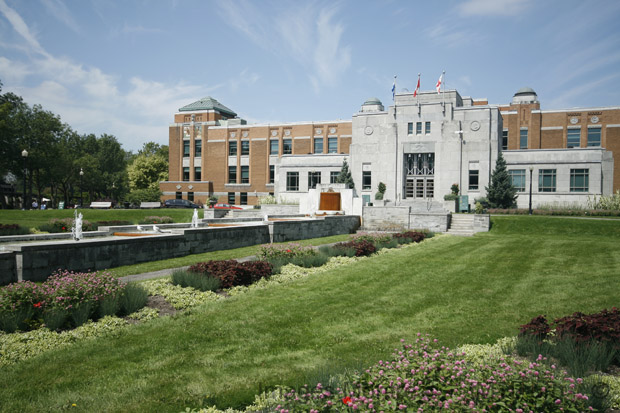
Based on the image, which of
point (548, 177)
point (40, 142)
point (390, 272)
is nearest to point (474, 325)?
point (390, 272)

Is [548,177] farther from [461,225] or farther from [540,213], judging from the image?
[461,225]

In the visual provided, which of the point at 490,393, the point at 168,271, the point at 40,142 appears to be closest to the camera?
the point at 490,393

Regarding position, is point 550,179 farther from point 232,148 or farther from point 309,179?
point 232,148

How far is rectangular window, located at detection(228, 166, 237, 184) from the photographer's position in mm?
69625

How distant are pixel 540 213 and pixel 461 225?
A: 34.7 ft

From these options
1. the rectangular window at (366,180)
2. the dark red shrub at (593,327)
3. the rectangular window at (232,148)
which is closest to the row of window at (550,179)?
the rectangular window at (366,180)

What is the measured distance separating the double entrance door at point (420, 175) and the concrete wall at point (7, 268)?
43.1 metres

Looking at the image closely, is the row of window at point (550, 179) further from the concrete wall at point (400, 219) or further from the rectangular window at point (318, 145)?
the rectangular window at point (318, 145)

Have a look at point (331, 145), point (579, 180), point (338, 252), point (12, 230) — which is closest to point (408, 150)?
point (579, 180)

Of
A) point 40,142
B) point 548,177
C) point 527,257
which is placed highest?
point 40,142

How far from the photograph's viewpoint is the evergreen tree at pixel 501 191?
4256 centimetres

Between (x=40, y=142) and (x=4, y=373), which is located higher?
(x=40, y=142)

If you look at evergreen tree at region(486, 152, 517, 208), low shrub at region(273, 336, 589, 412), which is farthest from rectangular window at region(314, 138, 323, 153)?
low shrub at region(273, 336, 589, 412)

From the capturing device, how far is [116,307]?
7953mm
